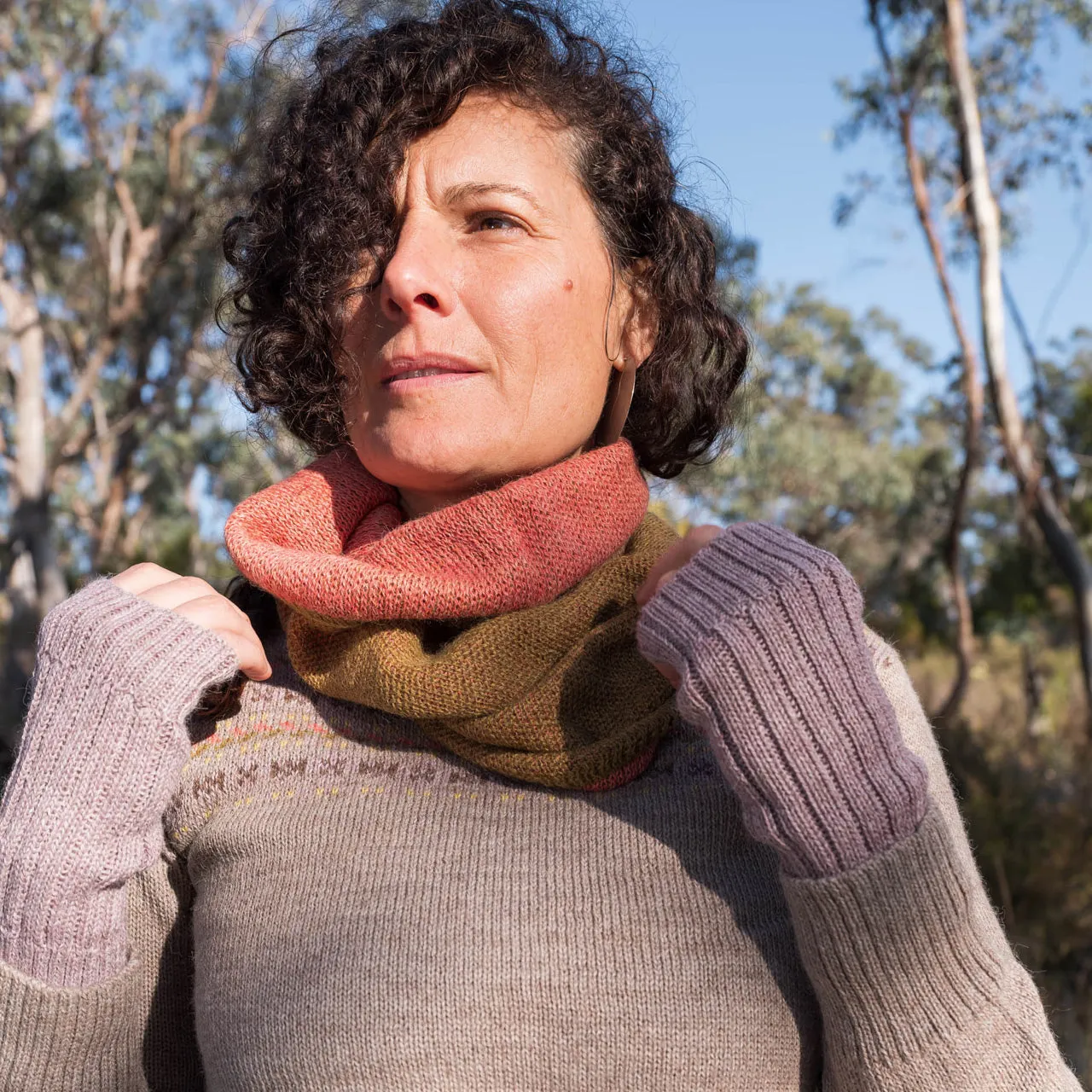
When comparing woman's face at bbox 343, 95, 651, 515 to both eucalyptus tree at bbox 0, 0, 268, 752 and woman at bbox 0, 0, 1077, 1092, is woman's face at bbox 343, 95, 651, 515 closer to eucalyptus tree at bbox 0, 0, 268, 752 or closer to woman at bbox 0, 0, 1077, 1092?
woman at bbox 0, 0, 1077, 1092

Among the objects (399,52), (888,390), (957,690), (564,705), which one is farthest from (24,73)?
(888,390)

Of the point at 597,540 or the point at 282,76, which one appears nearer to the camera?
the point at 597,540

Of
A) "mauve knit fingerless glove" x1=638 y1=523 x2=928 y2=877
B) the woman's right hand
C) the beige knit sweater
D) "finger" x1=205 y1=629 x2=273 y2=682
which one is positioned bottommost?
the beige knit sweater

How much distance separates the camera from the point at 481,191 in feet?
5.64

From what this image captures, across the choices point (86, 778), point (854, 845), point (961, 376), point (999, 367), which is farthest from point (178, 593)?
point (961, 376)

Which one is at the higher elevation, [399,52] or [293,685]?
[399,52]

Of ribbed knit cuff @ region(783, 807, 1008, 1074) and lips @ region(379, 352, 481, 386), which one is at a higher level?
lips @ region(379, 352, 481, 386)

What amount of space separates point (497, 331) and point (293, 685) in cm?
63

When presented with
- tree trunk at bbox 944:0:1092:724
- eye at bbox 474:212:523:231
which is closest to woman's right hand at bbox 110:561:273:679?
eye at bbox 474:212:523:231

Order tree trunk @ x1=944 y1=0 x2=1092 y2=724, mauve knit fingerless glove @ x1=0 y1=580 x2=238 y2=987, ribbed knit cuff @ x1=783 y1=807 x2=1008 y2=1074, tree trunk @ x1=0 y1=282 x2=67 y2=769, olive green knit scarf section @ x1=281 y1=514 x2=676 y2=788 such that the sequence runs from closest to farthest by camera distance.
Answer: ribbed knit cuff @ x1=783 y1=807 x2=1008 y2=1074 < mauve knit fingerless glove @ x1=0 y1=580 x2=238 y2=987 < olive green knit scarf section @ x1=281 y1=514 x2=676 y2=788 < tree trunk @ x1=944 y1=0 x2=1092 y2=724 < tree trunk @ x1=0 y1=282 x2=67 y2=769

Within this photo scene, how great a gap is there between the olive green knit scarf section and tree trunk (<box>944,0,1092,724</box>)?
249 inches

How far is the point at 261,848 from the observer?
1.58 meters

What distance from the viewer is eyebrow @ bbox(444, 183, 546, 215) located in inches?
67.7

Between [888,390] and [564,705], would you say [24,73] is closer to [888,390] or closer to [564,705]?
[564,705]
